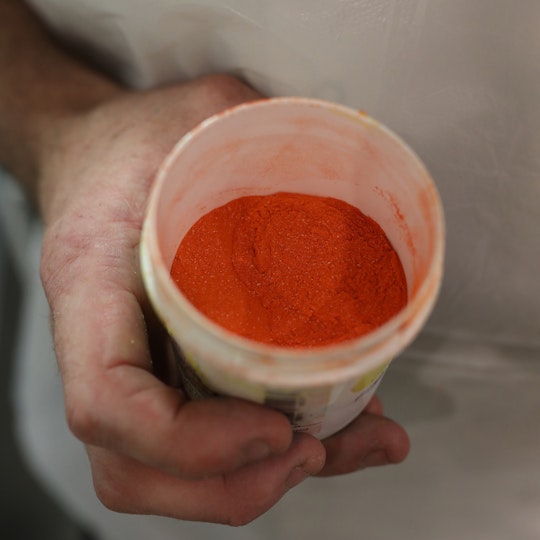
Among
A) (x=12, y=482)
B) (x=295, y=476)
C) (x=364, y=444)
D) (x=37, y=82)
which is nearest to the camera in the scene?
(x=295, y=476)

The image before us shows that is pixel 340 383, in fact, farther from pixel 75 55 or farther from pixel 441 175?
pixel 75 55

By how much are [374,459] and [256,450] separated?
0.28m

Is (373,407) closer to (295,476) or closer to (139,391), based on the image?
(295,476)

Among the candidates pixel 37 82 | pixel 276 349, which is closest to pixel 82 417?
pixel 276 349

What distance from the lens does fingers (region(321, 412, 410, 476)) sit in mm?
640

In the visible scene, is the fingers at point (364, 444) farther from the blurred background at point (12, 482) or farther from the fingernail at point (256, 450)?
the blurred background at point (12, 482)

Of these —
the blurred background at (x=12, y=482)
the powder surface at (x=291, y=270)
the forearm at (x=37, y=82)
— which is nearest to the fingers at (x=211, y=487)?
the powder surface at (x=291, y=270)

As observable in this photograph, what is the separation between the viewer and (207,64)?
2.27 feet

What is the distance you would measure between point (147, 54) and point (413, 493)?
660 millimetres

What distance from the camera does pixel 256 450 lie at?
0.43m

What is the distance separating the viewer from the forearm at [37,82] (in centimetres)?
75

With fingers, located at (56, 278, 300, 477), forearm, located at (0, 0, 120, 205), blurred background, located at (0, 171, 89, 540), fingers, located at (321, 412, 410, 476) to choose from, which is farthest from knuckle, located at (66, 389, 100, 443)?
blurred background, located at (0, 171, 89, 540)

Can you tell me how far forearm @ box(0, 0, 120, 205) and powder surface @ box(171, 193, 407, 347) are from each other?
1.08 ft

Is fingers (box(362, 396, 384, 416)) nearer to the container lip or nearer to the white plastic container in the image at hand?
the white plastic container
